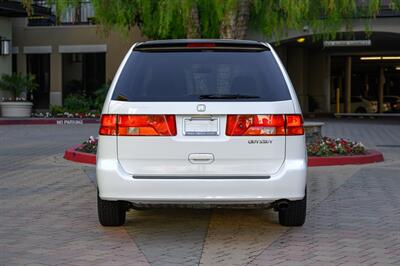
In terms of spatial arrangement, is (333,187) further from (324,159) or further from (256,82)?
(256,82)

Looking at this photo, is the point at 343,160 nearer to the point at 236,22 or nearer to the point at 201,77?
the point at 236,22

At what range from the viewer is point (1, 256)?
605 centimetres

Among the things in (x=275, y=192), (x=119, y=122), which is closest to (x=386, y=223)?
(x=275, y=192)

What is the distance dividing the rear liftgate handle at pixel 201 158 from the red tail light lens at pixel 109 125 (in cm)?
74

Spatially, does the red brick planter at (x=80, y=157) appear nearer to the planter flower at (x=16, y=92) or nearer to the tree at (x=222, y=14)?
the tree at (x=222, y=14)

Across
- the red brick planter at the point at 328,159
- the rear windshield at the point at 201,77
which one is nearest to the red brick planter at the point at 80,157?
the red brick planter at the point at 328,159

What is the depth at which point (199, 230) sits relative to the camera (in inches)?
278

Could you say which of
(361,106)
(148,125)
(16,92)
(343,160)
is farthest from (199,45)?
(361,106)

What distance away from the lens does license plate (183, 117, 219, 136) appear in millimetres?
6074

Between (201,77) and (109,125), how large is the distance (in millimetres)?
1095

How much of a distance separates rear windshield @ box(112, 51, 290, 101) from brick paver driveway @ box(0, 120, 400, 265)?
4.64ft

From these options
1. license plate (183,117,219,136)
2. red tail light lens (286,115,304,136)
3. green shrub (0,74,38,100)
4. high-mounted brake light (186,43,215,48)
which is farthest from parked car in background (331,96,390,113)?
license plate (183,117,219,136)

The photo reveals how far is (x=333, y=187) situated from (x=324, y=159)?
2345 millimetres

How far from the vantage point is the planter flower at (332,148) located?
12406 millimetres
